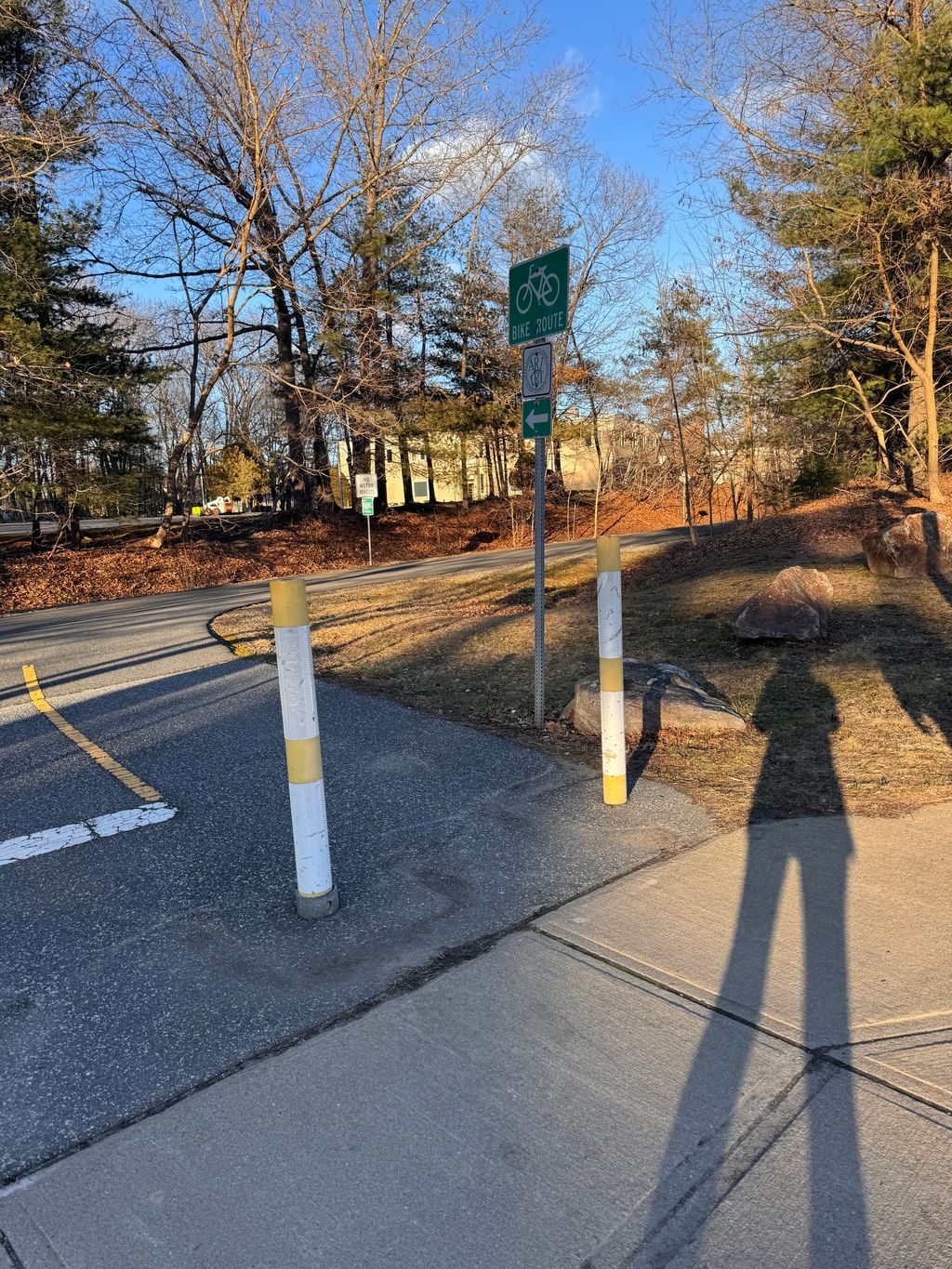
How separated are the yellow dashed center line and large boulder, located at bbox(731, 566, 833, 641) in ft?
17.8

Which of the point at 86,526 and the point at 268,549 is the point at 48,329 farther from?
the point at 86,526

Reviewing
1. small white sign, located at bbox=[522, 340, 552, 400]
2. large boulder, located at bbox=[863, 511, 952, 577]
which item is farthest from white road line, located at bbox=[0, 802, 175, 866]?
large boulder, located at bbox=[863, 511, 952, 577]

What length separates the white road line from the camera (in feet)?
14.2

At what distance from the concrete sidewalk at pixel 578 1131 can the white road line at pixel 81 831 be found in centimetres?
227

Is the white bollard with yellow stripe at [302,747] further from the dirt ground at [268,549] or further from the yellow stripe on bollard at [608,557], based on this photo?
the dirt ground at [268,549]

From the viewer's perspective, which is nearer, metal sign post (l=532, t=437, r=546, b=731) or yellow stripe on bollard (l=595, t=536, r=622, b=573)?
yellow stripe on bollard (l=595, t=536, r=622, b=573)

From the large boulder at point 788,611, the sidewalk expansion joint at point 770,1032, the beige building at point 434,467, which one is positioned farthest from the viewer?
the beige building at point 434,467

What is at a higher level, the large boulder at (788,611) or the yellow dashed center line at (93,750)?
the large boulder at (788,611)

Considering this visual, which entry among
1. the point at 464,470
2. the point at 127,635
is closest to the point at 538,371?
the point at 127,635

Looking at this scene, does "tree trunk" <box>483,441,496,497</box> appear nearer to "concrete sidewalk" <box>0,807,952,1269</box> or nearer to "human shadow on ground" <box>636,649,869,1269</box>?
"human shadow on ground" <box>636,649,869,1269</box>

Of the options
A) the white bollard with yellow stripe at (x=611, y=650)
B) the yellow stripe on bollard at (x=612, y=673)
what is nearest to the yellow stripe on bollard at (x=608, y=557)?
the white bollard with yellow stripe at (x=611, y=650)

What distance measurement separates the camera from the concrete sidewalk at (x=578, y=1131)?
1.97 m

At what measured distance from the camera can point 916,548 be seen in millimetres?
9898

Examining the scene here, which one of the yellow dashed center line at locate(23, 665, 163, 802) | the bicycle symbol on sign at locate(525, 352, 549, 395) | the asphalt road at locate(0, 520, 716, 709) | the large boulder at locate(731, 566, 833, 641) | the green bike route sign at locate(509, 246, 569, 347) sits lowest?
the asphalt road at locate(0, 520, 716, 709)
